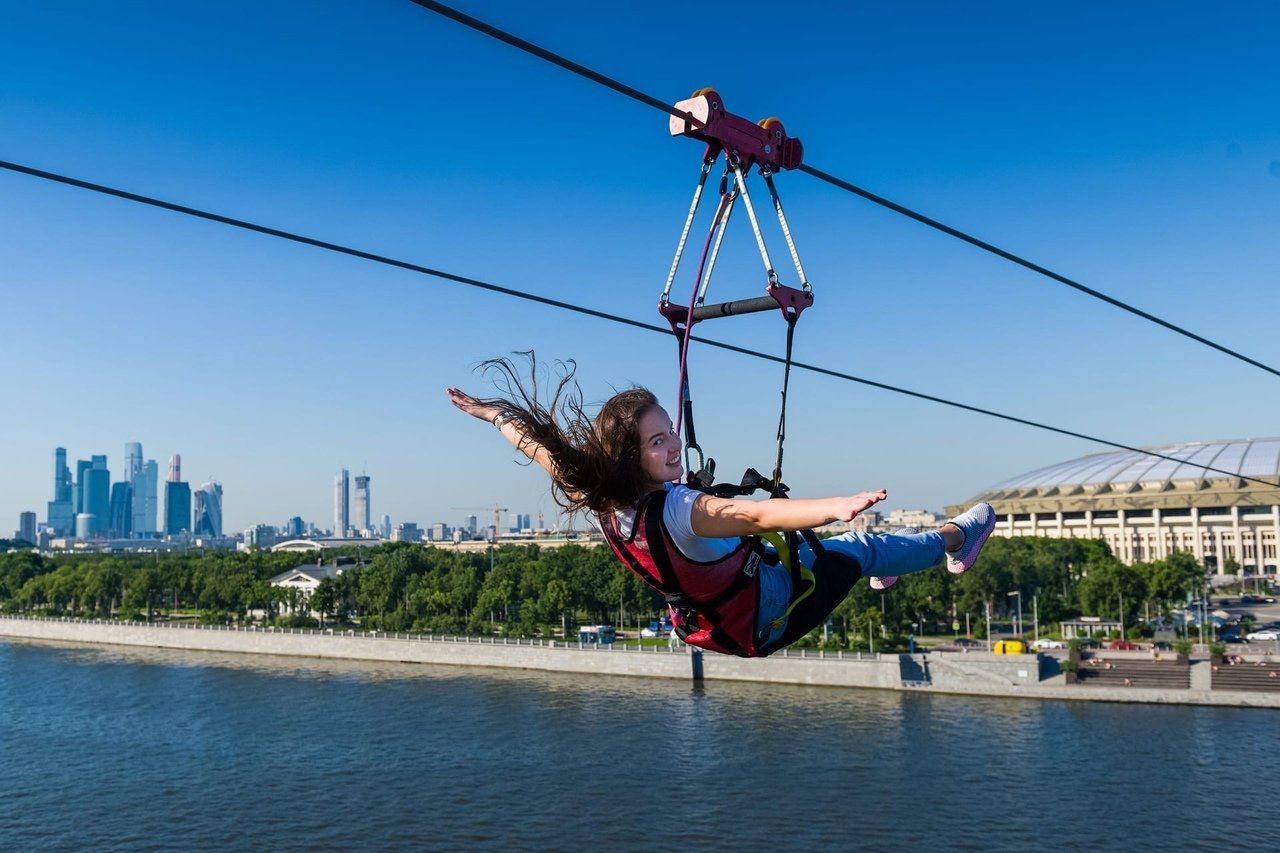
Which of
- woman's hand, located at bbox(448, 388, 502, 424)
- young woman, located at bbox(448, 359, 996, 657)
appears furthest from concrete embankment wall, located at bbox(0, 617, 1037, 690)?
woman's hand, located at bbox(448, 388, 502, 424)

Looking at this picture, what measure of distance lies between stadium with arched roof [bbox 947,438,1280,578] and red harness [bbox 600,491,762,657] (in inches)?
2297

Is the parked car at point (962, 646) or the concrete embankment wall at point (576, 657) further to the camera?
the parked car at point (962, 646)

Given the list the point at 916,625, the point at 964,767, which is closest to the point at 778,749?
the point at 964,767

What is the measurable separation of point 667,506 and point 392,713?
27494mm

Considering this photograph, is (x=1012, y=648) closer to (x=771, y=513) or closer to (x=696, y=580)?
(x=696, y=580)

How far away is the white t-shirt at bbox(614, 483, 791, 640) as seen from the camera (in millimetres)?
2789

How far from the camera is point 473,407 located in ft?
11.1

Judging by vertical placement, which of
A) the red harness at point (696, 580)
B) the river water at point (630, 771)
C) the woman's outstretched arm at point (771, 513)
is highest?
the woman's outstretched arm at point (771, 513)

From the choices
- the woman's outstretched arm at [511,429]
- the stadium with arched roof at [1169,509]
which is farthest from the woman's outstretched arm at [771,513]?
the stadium with arched roof at [1169,509]

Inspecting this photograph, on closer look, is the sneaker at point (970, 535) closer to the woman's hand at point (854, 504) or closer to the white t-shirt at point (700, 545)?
the white t-shirt at point (700, 545)

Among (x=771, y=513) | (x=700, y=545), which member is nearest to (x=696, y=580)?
(x=700, y=545)

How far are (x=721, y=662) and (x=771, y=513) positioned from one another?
3130 centimetres

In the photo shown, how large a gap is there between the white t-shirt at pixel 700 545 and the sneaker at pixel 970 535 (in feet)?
3.38

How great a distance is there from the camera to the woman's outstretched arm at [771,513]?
87.7 inches
